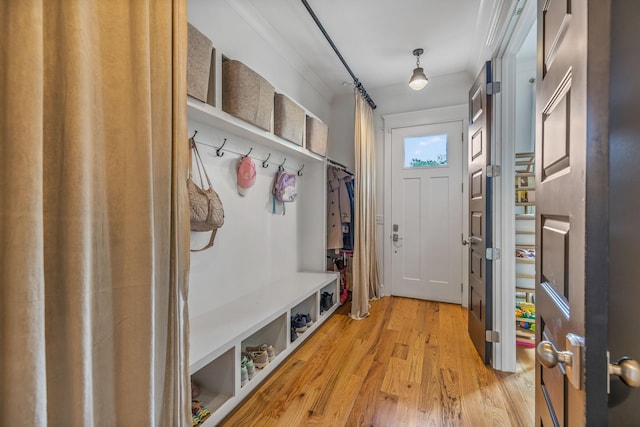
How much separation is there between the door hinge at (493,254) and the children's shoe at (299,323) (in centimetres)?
158

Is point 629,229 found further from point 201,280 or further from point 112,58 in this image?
point 201,280

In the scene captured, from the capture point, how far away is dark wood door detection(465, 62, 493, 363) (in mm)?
2016

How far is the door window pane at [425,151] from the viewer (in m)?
3.38

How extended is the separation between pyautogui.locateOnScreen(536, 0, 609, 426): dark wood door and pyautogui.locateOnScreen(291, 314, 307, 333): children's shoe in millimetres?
1751

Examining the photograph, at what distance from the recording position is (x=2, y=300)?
611 millimetres

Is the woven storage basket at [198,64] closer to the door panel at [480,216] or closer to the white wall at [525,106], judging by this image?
the door panel at [480,216]

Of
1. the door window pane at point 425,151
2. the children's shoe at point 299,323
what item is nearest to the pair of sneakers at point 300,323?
the children's shoe at point 299,323

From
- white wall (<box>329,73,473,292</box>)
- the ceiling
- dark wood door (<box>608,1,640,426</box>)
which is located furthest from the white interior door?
dark wood door (<box>608,1,640,426</box>)

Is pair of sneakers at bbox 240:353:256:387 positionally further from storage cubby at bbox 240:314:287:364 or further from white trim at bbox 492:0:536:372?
white trim at bbox 492:0:536:372

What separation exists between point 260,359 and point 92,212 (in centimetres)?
147

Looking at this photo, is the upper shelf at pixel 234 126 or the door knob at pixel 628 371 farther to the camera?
the upper shelf at pixel 234 126

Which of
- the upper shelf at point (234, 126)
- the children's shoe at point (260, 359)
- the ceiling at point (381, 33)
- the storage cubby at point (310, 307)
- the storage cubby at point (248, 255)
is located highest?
the ceiling at point (381, 33)

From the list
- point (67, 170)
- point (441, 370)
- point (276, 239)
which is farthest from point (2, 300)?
point (441, 370)

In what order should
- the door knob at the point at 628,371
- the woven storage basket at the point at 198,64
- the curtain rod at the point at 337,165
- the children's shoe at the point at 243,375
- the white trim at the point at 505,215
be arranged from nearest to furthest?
the door knob at the point at 628,371, the woven storage basket at the point at 198,64, the children's shoe at the point at 243,375, the white trim at the point at 505,215, the curtain rod at the point at 337,165
